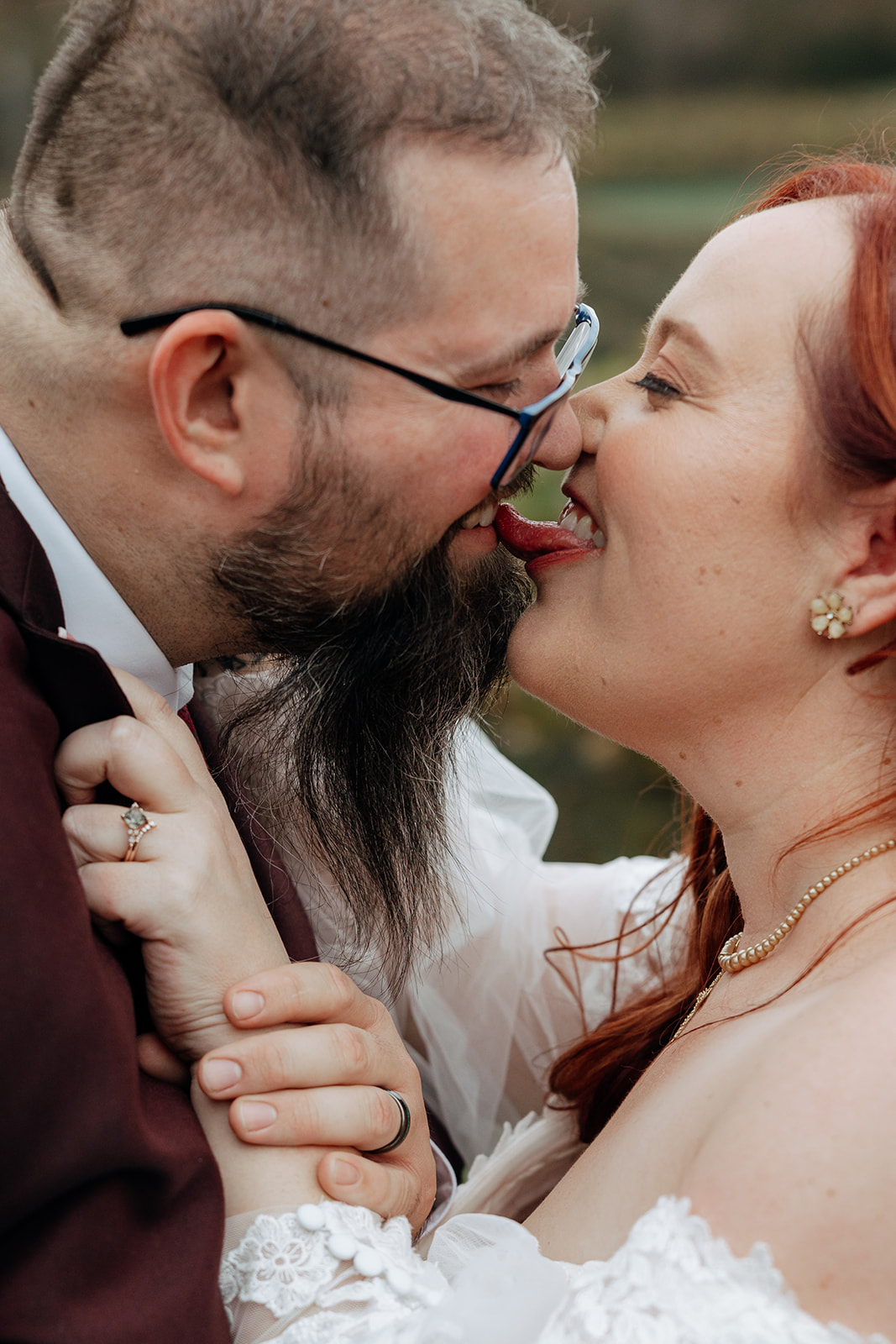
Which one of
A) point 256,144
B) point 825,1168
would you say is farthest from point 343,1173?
point 256,144

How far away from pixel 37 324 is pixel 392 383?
54cm

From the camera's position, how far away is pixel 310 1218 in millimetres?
1623

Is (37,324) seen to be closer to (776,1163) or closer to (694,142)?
(776,1163)

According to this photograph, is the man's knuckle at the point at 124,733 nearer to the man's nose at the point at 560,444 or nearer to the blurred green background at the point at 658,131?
the man's nose at the point at 560,444

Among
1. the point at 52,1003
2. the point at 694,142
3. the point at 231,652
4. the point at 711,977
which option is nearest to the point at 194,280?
the point at 231,652

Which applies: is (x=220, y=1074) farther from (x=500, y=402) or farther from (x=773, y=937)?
(x=500, y=402)

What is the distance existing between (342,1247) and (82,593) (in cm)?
102

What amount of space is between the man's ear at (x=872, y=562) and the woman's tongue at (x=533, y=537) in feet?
1.51

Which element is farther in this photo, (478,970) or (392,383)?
(478,970)

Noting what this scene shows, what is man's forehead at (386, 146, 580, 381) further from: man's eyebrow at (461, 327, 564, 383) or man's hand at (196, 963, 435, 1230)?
man's hand at (196, 963, 435, 1230)

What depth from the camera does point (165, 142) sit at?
1790mm

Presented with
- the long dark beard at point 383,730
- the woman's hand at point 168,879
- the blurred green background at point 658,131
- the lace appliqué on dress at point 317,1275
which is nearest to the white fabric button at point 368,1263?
the lace appliqué on dress at point 317,1275

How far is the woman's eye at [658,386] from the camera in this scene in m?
2.03

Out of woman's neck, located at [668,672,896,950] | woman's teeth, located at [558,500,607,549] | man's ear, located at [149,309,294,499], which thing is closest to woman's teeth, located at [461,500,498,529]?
woman's teeth, located at [558,500,607,549]
